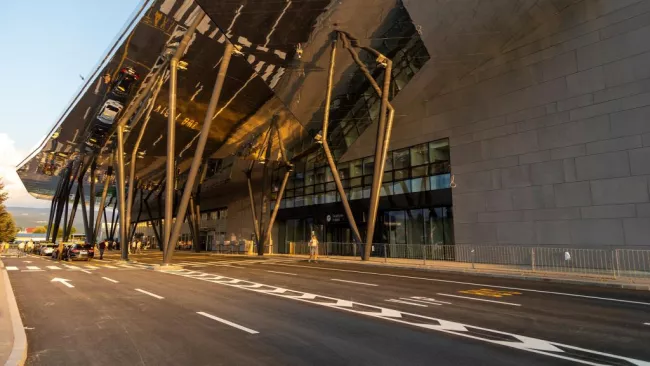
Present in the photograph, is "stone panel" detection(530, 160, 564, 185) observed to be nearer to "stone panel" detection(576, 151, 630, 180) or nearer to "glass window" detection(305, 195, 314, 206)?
"stone panel" detection(576, 151, 630, 180)

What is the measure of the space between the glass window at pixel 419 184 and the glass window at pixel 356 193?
5.24m

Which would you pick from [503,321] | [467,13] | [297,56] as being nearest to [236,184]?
[297,56]

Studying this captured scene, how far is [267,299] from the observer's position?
34.3 feet

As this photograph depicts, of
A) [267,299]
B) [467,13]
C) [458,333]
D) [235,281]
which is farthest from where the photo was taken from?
[467,13]

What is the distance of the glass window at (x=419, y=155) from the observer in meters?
26.7

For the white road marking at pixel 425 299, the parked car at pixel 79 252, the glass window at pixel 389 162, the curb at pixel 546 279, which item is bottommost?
the white road marking at pixel 425 299

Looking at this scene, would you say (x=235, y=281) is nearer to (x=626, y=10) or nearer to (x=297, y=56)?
(x=297, y=56)

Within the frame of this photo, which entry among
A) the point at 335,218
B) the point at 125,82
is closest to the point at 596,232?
the point at 335,218

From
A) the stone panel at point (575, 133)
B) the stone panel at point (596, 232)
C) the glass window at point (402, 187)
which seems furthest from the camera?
the glass window at point (402, 187)

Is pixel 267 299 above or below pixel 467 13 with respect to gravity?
below

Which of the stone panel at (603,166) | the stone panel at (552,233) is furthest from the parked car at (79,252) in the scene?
the stone panel at (603,166)

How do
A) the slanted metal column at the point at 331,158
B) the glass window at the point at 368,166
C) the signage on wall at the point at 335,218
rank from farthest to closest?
the signage on wall at the point at 335,218 < the glass window at the point at 368,166 < the slanted metal column at the point at 331,158

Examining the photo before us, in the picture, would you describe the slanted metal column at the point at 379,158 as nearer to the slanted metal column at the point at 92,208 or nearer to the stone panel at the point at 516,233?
the stone panel at the point at 516,233

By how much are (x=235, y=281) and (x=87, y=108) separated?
26.7m
